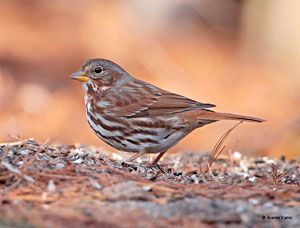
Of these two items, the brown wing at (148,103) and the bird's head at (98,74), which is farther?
the bird's head at (98,74)

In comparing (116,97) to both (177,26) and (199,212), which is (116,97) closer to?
(199,212)

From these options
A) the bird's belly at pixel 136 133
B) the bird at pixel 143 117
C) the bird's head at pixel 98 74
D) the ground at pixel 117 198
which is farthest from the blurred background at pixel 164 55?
the ground at pixel 117 198

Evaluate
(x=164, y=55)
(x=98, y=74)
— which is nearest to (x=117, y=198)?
(x=98, y=74)

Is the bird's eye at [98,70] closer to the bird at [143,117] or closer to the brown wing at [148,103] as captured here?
the bird at [143,117]

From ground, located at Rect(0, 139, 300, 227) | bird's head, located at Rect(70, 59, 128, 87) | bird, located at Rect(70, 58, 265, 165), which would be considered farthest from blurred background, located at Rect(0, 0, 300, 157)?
ground, located at Rect(0, 139, 300, 227)

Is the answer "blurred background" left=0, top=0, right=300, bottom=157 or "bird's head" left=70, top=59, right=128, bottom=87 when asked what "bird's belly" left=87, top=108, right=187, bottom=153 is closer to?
"bird's head" left=70, top=59, right=128, bottom=87

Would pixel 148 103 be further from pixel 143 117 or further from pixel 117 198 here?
pixel 117 198

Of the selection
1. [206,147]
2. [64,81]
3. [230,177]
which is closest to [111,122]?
[230,177]
